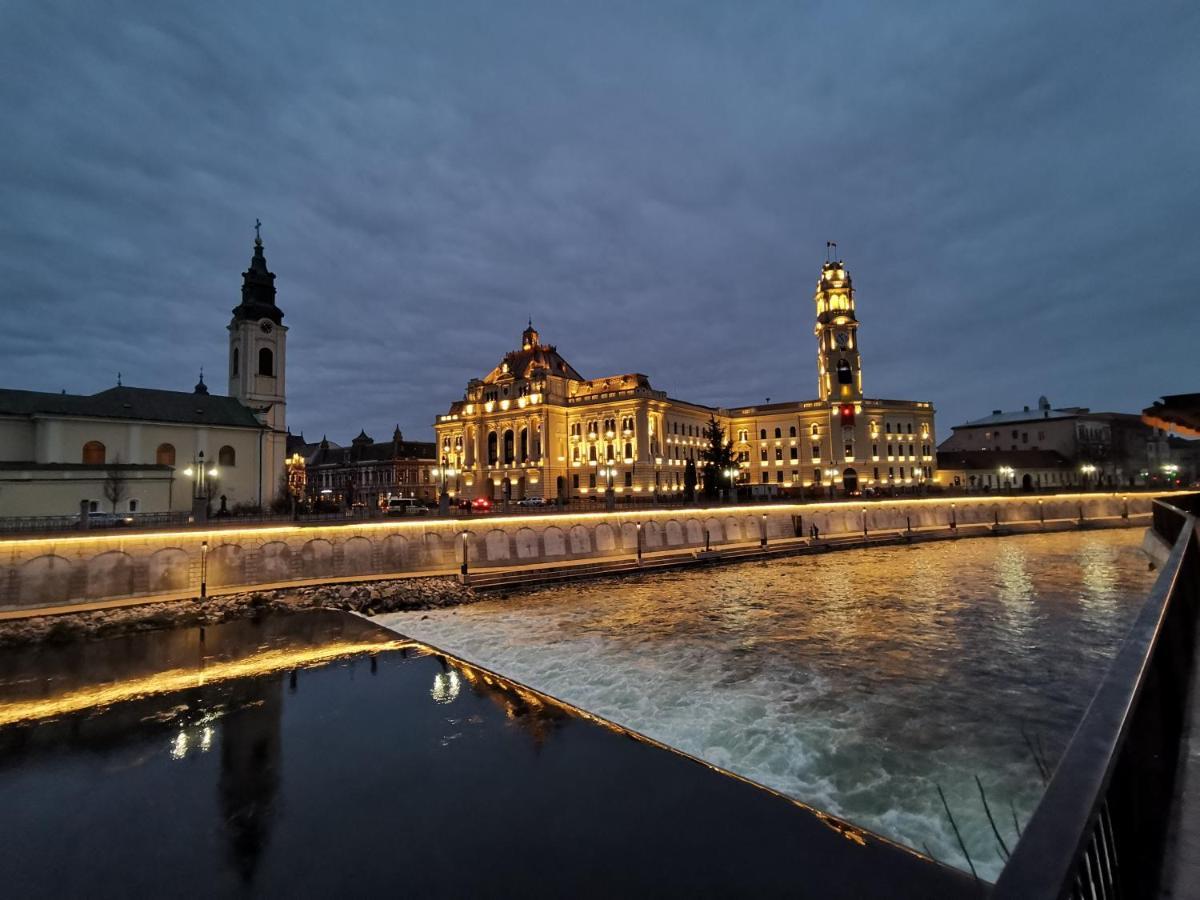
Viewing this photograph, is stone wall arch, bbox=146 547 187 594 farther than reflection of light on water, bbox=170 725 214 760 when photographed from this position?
Yes

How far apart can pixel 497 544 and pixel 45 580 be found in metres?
23.7

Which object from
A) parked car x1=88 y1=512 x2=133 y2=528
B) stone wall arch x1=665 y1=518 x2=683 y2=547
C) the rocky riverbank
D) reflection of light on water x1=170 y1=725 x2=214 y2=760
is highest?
parked car x1=88 y1=512 x2=133 y2=528

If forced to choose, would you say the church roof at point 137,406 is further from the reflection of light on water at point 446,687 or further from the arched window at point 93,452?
the reflection of light on water at point 446,687

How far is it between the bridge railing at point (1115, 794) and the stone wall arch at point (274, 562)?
37.9 meters

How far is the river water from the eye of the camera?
13141 millimetres

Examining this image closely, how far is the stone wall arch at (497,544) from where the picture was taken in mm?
42031

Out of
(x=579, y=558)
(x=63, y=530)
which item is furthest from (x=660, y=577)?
(x=63, y=530)

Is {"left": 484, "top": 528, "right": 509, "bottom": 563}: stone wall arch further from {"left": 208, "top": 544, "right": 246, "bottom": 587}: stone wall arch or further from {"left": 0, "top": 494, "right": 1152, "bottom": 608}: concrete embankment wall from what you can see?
{"left": 208, "top": 544, "right": 246, "bottom": 587}: stone wall arch

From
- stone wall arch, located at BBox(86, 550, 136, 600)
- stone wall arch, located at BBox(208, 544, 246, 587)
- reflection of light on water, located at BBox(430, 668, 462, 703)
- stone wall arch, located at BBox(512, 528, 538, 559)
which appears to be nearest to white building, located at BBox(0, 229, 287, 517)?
stone wall arch, located at BBox(86, 550, 136, 600)

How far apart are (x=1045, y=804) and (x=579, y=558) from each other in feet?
145

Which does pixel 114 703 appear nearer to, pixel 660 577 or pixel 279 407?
pixel 660 577

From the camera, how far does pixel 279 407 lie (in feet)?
218

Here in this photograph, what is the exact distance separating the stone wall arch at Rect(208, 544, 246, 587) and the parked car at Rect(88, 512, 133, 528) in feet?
A: 16.5

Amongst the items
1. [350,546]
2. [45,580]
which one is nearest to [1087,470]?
[350,546]
